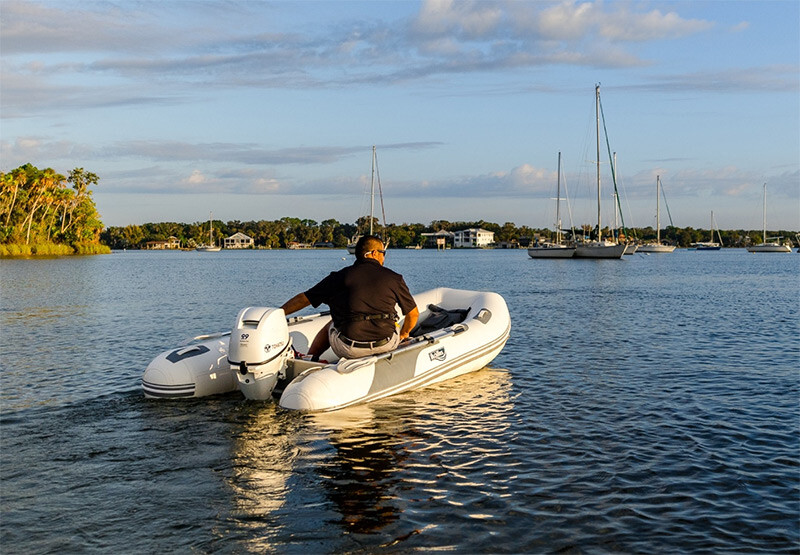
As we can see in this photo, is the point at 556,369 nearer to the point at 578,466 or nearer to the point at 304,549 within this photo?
the point at 578,466

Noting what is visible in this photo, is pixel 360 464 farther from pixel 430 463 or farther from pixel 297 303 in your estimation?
pixel 297 303

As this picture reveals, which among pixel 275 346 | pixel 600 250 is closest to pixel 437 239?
pixel 600 250

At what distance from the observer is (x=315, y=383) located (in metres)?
7.89

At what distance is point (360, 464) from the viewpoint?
6.43m

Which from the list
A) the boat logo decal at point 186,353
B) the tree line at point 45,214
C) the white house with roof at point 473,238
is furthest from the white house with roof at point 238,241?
the boat logo decal at point 186,353

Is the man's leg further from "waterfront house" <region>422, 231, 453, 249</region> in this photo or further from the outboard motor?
"waterfront house" <region>422, 231, 453, 249</region>

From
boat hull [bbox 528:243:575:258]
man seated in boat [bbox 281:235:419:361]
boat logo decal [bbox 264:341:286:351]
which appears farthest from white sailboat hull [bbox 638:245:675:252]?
boat logo decal [bbox 264:341:286:351]

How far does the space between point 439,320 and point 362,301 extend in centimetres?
350

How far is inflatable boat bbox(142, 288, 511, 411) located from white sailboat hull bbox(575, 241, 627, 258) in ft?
205

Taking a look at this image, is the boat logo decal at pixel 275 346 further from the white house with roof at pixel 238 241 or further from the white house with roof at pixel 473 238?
the white house with roof at pixel 238 241

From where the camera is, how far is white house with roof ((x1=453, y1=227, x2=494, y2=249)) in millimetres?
187875

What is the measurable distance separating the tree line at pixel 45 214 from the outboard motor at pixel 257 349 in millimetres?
71704

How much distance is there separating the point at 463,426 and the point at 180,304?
19.0m

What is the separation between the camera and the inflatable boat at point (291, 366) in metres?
8.00
